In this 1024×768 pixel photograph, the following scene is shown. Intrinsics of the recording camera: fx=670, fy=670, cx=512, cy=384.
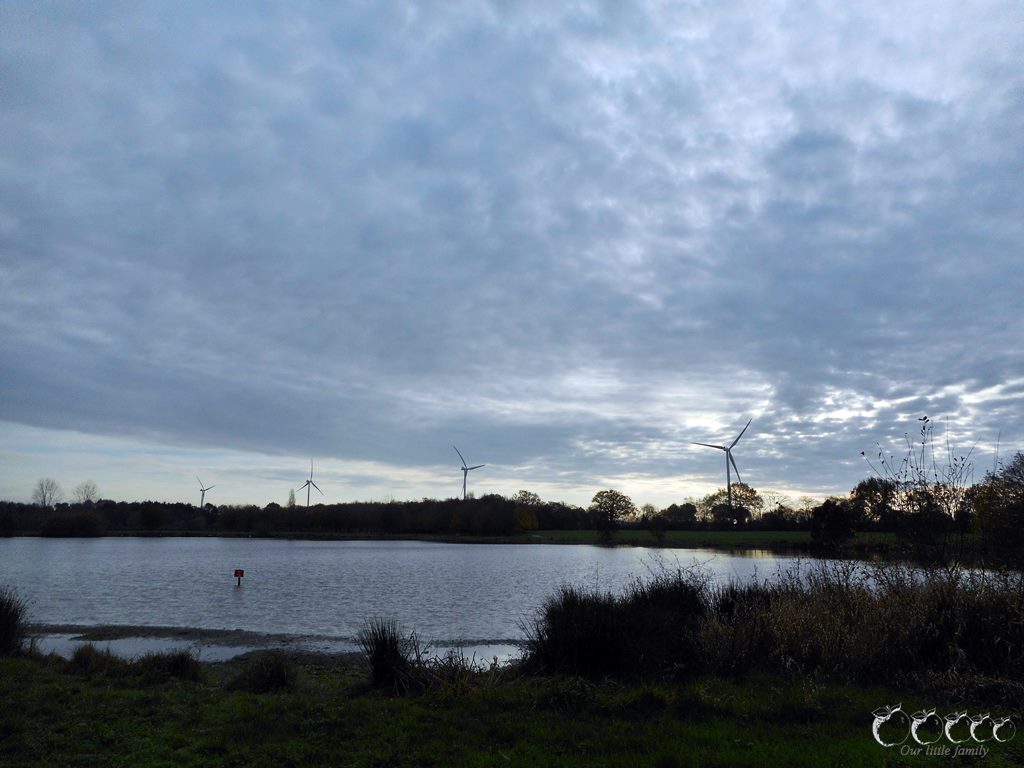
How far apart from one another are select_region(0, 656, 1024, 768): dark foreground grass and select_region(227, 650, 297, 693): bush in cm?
118

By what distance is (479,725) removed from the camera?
8.41 metres

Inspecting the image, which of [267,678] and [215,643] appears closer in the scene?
[267,678]

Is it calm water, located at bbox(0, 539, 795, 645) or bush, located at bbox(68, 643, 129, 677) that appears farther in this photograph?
calm water, located at bbox(0, 539, 795, 645)

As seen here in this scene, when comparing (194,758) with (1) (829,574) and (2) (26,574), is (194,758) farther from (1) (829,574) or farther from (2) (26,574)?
(2) (26,574)

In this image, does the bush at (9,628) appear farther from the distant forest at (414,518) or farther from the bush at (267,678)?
the distant forest at (414,518)

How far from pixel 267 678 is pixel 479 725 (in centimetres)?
577

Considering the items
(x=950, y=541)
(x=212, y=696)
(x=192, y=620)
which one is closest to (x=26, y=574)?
(x=192, y=620)

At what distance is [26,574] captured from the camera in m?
45.7

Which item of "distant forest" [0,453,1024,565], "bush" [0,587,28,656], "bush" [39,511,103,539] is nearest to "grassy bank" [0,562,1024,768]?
"bush" [0,587,28,656]

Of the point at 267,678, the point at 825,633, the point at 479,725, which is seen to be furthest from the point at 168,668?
the point at 825,633

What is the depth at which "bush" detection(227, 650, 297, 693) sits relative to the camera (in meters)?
12.1

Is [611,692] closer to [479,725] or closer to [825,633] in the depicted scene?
[479,725]

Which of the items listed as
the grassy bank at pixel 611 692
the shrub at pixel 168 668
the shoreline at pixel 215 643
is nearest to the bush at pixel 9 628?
the shoreline at pixel 215 643

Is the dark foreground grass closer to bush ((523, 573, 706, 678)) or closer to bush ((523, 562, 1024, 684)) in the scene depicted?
bush ((523, 562, 1024, 684))
